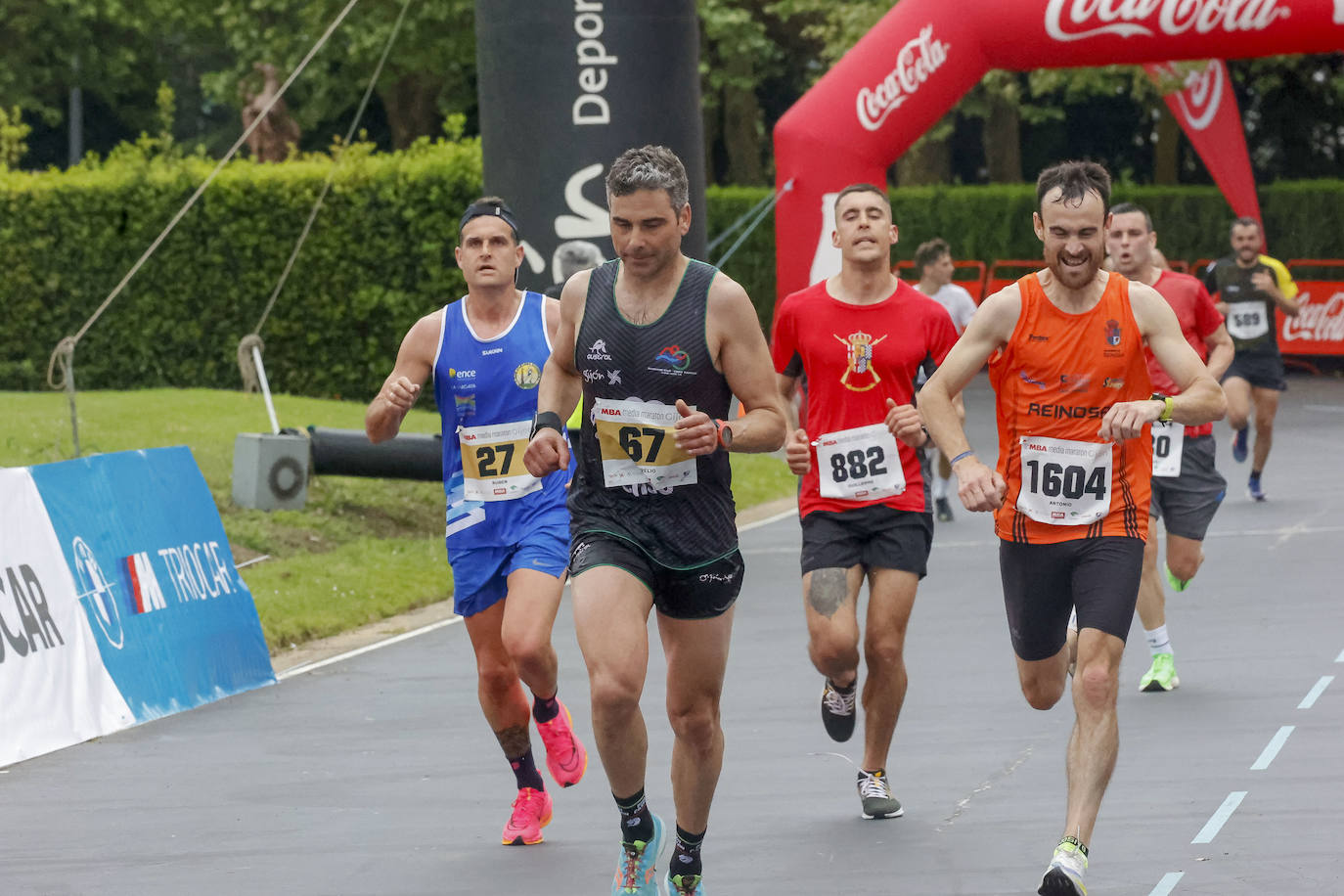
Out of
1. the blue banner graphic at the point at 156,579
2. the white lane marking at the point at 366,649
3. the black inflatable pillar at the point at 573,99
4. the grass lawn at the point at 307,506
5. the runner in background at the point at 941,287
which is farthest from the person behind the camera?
the runner in background at the point at 941,287

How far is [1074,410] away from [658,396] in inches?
52.0

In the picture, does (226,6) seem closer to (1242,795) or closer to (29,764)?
(29,764)

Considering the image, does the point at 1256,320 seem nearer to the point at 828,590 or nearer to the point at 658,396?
the point at 828,590

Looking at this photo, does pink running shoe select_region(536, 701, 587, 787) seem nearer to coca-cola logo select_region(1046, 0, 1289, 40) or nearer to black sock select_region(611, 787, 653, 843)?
black sock select_region(611, 787, 653, 843)

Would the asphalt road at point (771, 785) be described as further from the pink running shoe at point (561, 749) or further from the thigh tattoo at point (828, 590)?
the thigh tattoo at point (828, 590)

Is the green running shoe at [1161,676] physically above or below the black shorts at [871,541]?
below

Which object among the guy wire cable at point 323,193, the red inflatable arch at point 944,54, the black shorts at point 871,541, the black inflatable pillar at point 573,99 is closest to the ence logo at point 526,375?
the black shorts at point 871,541

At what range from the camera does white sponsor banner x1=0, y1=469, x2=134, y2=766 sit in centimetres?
837

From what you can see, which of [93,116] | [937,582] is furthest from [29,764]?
[93,116]

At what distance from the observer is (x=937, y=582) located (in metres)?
12.4

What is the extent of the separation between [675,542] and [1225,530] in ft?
30.2

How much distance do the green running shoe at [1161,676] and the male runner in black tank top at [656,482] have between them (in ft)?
12.0

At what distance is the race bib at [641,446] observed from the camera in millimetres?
5559

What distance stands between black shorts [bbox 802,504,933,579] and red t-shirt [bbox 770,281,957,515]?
0.04 m
